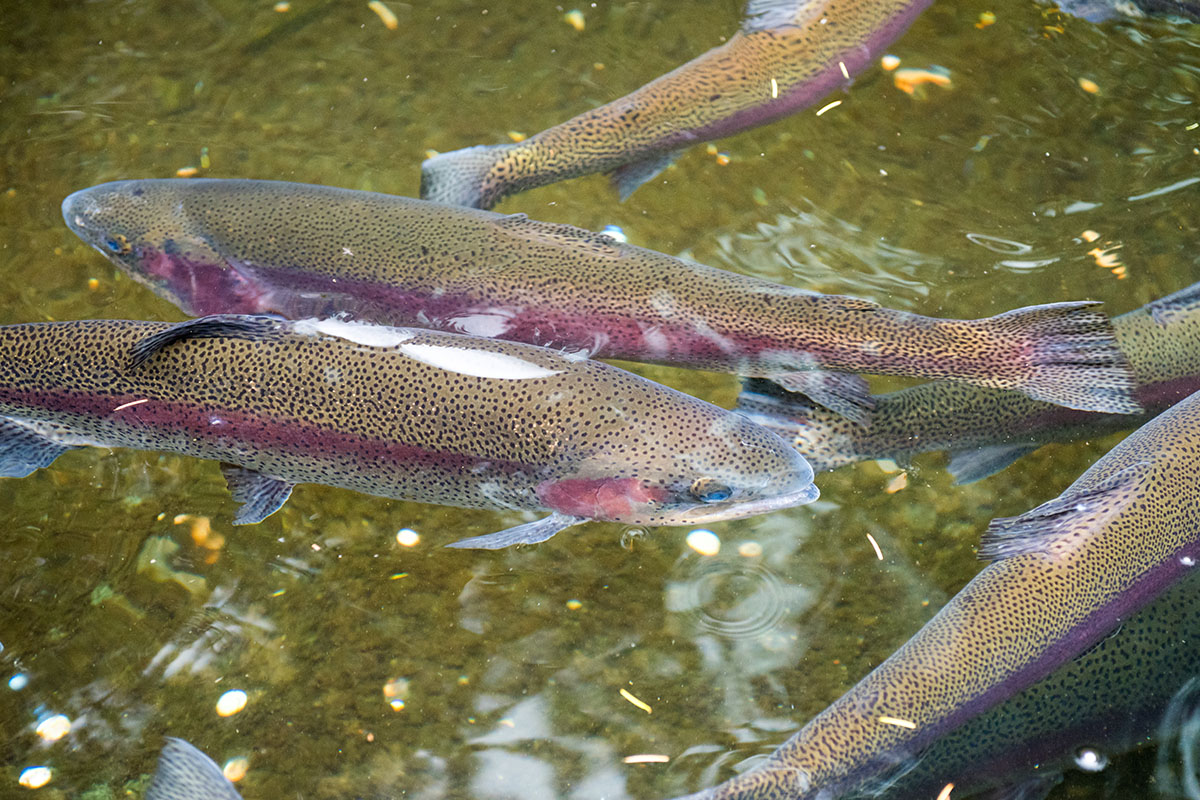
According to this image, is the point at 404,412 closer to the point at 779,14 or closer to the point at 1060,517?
the point at 1060,517

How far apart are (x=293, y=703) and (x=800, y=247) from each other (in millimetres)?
2528

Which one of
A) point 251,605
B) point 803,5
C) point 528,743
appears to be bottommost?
point 528,743

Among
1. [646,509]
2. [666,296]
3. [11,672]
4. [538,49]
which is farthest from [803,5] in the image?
[11,672]

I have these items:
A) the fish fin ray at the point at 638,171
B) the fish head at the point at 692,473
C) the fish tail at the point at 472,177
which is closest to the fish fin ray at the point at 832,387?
the fish head at the point at 692,473

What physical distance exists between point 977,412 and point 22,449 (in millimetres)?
2868

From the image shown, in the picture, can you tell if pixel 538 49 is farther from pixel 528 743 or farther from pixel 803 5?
pixel 528 743

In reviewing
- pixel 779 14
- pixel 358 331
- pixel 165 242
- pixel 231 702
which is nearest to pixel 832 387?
pixel 358 331

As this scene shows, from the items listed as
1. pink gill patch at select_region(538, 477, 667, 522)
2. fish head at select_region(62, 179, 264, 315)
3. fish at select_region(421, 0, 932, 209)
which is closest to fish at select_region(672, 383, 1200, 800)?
pink gill patch at select_region(538, 477, 667, 522)

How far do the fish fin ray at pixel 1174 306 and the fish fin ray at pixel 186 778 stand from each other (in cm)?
309

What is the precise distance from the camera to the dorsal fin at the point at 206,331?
221 cm

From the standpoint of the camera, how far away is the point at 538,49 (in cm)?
411

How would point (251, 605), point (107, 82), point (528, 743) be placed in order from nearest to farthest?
point (528, 743) → point (251, 605) → point (107, 82)

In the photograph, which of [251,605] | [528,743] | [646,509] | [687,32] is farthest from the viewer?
[687,32]

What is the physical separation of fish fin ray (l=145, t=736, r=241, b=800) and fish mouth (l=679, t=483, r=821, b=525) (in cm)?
136
